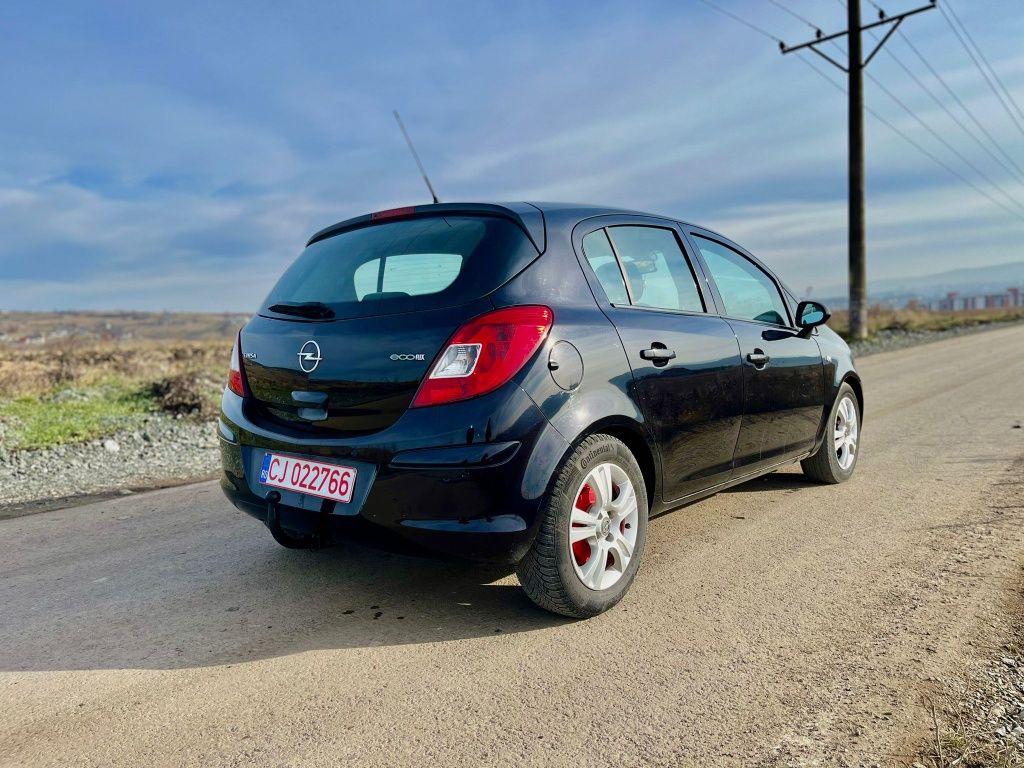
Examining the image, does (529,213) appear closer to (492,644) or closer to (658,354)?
(658,354)

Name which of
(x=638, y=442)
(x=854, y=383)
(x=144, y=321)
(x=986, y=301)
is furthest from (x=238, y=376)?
(x=986, y=301)

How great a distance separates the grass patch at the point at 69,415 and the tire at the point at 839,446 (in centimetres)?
653

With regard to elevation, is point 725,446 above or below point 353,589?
above

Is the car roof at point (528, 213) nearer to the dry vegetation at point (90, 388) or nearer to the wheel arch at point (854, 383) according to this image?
the wheel arch at point (854, 383)

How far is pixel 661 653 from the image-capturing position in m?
2.80

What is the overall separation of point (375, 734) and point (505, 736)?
384mm

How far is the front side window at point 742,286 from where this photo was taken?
4348mm

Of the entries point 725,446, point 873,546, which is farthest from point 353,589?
point 873,546

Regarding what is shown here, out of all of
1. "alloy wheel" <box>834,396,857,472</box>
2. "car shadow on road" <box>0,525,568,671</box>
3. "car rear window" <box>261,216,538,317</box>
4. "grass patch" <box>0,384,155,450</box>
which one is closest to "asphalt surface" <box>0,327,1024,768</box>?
"car shadow on road" <box>0,525,568,671</box>

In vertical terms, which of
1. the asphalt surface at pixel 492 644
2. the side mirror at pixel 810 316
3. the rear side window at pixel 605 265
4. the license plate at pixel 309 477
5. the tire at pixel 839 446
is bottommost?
the asphalt surface at pixel 492 644

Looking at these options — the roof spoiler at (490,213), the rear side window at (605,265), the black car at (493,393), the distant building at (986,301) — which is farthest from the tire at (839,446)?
the distant building at (986,301)

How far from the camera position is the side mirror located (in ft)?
15.8

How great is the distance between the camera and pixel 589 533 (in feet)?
10.2

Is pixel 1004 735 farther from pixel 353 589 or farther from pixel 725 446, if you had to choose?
pixel 353 589
